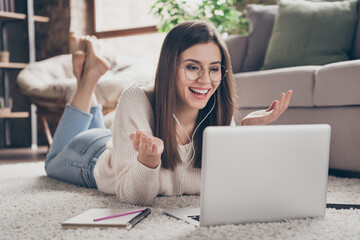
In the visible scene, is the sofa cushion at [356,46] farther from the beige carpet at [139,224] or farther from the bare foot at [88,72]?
the bare foot at [88,72]

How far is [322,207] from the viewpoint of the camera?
98 cm

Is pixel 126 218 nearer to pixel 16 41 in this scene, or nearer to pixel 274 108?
pixel 274 108

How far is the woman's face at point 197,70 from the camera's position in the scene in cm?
118

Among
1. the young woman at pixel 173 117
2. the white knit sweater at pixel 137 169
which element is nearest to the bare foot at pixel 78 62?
the young woman at pixel 173 117

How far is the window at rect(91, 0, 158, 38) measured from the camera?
3906mm

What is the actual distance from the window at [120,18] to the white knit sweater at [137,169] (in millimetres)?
2664

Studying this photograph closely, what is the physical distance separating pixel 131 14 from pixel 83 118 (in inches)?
96.5

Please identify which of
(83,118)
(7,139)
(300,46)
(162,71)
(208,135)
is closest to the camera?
(208,135)

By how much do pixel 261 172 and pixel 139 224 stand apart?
33 cm

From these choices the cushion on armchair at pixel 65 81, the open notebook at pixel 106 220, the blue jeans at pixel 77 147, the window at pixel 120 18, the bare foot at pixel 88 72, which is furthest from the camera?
the window at pixel 120 18

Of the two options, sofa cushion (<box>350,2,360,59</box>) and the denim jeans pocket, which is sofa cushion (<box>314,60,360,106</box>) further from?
the denim jeans pocket

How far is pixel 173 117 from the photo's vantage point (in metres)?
1.24

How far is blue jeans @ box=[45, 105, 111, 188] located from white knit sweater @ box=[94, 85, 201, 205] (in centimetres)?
22

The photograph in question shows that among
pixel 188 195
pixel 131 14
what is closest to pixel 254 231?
pixel 188 195
